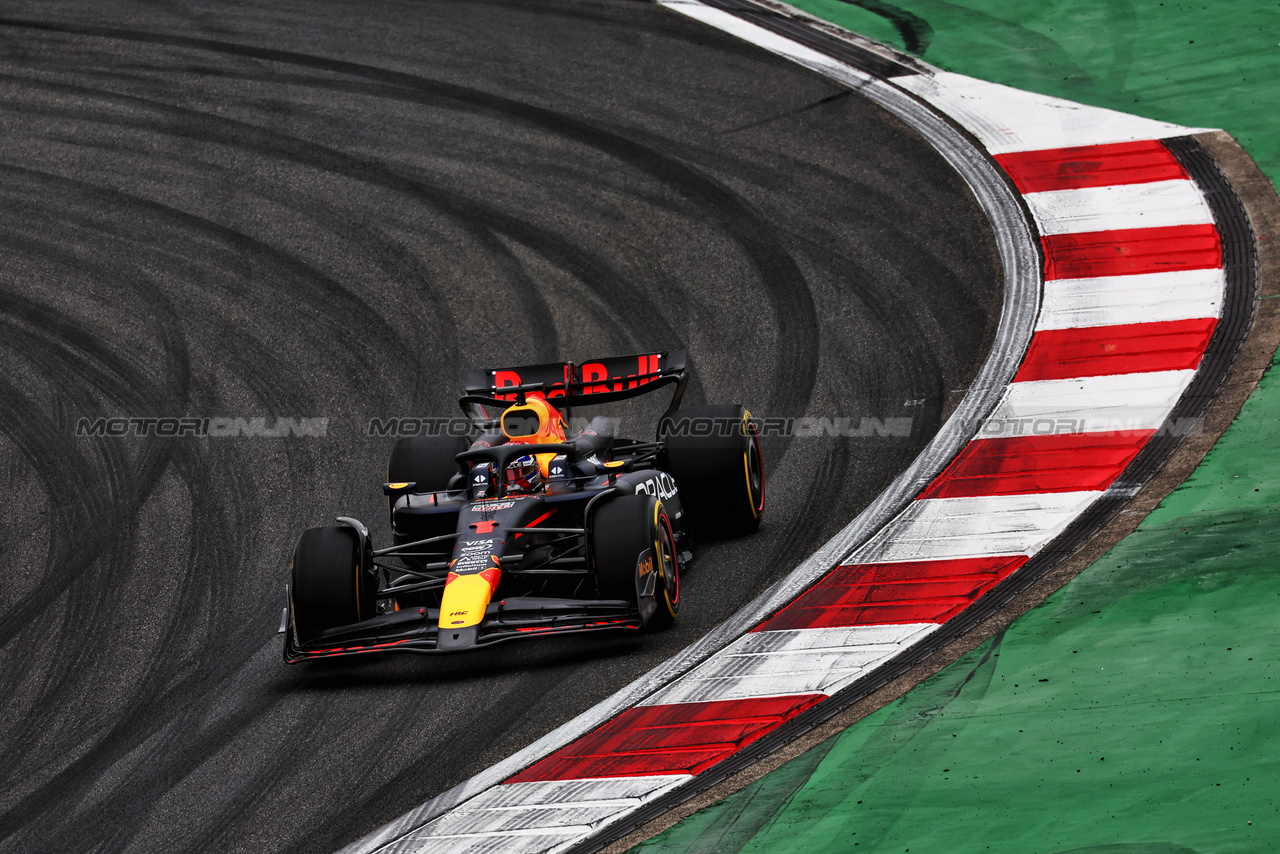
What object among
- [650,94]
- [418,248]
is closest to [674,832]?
[418,248]

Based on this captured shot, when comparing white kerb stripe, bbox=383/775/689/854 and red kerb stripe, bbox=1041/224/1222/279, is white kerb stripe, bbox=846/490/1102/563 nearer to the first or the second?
white kerb stripe, bbox=383/775/689/854

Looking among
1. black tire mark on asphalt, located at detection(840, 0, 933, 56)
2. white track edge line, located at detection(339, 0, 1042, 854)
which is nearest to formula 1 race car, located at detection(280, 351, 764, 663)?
white track edge line, located at detection(339, 0, 1042, 854)

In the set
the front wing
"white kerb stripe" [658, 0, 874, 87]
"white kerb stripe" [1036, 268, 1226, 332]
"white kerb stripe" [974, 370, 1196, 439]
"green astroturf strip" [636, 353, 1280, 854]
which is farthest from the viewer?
"white kerb stripe" [658, 0, 874, 87]

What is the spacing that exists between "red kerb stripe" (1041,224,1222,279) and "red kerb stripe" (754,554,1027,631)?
3905mm

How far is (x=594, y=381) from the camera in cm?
960

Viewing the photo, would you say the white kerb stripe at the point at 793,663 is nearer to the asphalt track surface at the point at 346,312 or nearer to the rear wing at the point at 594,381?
the asphalt track surface at the point at 346,312

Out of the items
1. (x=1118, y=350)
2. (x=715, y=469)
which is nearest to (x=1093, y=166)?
(x=1118, y=350)

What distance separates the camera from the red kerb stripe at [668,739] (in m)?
6.71

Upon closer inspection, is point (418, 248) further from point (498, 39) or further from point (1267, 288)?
point (1267, 288)

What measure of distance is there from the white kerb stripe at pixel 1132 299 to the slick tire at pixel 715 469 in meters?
2.96

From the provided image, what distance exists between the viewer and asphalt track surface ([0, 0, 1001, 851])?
24.7 ft

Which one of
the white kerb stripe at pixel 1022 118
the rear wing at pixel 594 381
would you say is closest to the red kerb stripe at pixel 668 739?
the rear wing at pixel 594 381

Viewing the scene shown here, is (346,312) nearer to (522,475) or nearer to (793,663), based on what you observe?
(522,475)

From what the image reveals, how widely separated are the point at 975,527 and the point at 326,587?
371 centimetres
